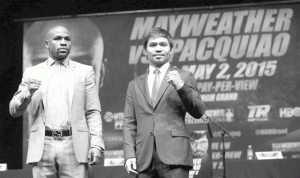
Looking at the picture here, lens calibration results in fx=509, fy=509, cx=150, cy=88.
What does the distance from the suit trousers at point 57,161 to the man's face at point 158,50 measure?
29.2 inches

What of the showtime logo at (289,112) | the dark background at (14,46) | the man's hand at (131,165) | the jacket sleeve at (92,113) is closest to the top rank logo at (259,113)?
the showtime logo at (289,112)

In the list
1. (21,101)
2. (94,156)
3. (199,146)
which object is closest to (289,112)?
(199,146)

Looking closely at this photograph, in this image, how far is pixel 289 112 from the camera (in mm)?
6578

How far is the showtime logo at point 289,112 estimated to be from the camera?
21.5 ft

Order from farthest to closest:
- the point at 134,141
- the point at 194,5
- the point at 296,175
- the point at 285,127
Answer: the point at 194,5
the point at 285,127
the point at 296,175
the point at 134,141

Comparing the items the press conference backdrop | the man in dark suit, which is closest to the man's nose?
the man in dark suit

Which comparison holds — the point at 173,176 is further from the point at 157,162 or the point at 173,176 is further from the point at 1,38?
the point at 1,38

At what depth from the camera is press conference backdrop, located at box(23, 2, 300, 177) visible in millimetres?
6609

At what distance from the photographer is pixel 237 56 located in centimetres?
674

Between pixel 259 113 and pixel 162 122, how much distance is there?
12.5 feet

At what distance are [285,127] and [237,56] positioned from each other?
1113 millimetres

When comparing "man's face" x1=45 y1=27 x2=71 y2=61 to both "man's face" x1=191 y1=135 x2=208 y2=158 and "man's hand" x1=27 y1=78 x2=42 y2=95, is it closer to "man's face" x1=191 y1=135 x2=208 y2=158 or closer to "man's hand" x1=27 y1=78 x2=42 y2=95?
"man's hand" x1=27 y1=78 x2=42 y2=95

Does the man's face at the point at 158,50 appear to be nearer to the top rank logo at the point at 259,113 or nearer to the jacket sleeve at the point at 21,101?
the jacket sleeve at the point at 21,101

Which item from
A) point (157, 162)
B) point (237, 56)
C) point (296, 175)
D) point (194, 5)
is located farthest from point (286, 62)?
point (157, 162)
